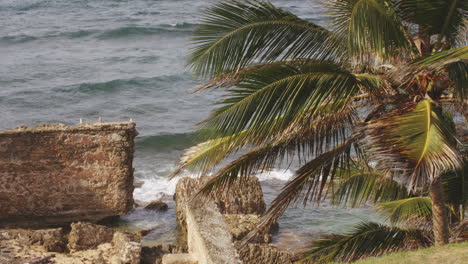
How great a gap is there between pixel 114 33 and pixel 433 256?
3987cm

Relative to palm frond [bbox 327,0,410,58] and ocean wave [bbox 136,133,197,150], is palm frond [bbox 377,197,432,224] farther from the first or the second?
ocean wave [bbox 136,133,197,150]

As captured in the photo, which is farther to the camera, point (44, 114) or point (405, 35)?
point (44, 114)

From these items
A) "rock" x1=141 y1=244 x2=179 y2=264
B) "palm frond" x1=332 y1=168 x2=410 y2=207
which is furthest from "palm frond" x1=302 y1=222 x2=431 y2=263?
"rock" x1=141 y1=244 x2=179 y2=264

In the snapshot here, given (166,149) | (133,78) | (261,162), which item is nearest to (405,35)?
(261,162)

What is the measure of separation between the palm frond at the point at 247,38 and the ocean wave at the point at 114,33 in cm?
3665

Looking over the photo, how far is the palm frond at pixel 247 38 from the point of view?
7582mm

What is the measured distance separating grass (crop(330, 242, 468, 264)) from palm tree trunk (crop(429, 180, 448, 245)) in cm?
18

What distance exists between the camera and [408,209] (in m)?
9.21

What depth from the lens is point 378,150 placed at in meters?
6.62

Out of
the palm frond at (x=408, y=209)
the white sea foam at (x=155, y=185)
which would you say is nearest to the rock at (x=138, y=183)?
the white sea foam at (x=155, y=185)

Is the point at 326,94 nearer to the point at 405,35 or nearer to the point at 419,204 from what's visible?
the point at 405,35

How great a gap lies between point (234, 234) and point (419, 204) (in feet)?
16.6

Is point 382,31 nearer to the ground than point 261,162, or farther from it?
farther from it

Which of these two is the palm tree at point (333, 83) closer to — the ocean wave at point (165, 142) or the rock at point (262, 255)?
the rock at point (262, 255)
